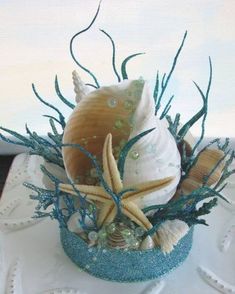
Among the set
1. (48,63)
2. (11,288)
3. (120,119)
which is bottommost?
(11,288)

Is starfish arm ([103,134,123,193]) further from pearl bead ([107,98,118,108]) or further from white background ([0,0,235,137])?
white background ([0,0,235,137])

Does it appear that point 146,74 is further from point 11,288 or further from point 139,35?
point 11,288

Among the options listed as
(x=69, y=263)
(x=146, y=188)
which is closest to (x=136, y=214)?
(x=146, y=188)

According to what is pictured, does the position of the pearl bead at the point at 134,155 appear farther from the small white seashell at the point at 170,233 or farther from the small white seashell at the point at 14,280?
the small white seashell at the point at 14,280

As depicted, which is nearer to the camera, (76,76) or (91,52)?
(76,76)

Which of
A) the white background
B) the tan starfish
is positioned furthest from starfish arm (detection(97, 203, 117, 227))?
the white background

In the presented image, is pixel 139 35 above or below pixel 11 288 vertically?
above

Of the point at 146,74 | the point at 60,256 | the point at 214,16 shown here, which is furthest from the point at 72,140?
the point at 214,16
